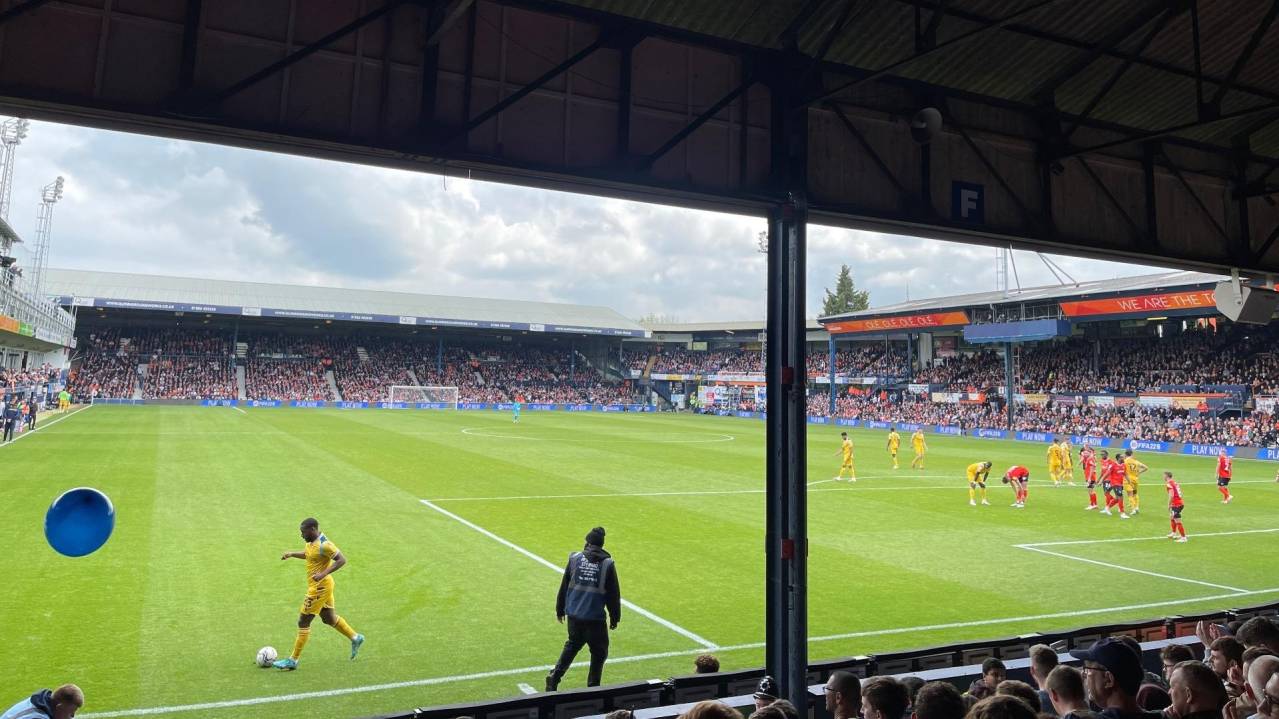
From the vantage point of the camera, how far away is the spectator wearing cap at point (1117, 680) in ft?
13.0

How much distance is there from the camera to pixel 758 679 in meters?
7.06

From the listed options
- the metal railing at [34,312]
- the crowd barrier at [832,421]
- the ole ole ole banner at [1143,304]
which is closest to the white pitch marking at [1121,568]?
the crowd barrier at [832,421]

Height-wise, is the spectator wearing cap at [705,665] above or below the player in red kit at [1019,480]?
below

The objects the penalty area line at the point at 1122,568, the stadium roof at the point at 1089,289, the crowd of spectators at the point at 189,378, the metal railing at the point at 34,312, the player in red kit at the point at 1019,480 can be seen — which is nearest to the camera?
the penalty area line at the point at 1122,568

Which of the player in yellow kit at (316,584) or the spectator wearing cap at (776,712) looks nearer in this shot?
the spectator wearing cap at (776,712)

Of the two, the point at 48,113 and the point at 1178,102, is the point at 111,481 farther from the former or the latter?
the point at 1178,102

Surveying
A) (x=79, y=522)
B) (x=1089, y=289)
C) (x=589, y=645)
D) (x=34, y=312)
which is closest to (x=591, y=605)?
(x=589, y=645)

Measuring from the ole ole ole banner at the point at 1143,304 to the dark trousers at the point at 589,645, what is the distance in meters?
44.6

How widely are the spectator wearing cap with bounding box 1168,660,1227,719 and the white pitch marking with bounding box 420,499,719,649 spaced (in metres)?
6.53

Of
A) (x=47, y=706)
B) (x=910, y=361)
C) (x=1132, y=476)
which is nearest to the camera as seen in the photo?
(x=47, y=706)

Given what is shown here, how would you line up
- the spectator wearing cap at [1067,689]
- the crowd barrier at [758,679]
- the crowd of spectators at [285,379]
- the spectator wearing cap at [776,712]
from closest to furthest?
the spectator wearing cap at [776,712], the spectator wearing cap at [1067,689], the crowd barrier at [758,679], the crowd of spectators at [285,379]

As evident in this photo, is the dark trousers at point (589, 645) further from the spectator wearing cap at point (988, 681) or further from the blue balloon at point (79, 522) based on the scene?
the blue balloon at point (79, 522)

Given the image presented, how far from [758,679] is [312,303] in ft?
244

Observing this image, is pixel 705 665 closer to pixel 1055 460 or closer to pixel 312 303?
pixel 1055 460
